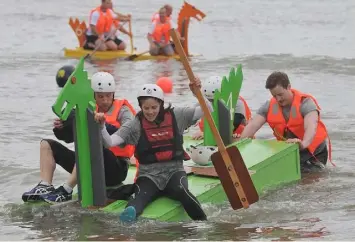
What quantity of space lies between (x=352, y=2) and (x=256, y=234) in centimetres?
3225

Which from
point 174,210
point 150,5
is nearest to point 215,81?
point 174,210

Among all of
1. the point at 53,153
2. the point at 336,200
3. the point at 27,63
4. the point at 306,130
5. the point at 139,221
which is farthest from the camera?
the point at 27,63

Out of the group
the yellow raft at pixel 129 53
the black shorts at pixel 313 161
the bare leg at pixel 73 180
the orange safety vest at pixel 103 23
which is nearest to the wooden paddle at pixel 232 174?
the bare leg at pixel 73 180

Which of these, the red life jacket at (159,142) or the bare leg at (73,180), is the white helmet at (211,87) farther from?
the bare leg at (73,180)

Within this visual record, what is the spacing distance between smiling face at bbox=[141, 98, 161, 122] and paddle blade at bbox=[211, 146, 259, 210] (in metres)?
0.69

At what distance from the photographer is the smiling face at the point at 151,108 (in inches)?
349

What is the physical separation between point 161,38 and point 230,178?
1421 centimetres

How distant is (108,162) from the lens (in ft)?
30.3

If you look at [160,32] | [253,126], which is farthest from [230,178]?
[160,32]

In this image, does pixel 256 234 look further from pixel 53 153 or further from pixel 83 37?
pixel 83 37

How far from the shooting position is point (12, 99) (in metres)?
18.6

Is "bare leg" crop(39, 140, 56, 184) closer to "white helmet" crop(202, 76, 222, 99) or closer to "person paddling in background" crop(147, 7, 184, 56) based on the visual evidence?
"white helmet" crop(202, 76, 222, 99)

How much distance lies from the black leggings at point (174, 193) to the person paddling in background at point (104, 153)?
472 mm

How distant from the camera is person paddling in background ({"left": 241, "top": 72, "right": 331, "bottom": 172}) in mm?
10945
